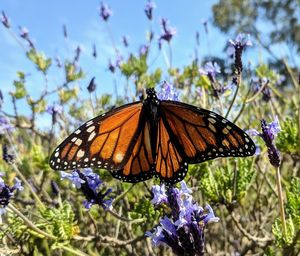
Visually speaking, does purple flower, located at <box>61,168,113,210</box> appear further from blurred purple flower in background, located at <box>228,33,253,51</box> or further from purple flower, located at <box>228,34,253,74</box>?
blurred purple flower in background, located at <box>228,33,253,51</box>

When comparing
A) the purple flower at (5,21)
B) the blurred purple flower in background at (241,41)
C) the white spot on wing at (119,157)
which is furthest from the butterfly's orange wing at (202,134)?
the purple flower at (5,21)

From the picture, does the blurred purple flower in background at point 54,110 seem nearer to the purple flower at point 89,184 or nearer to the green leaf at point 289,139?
the purple flower at point 89,184

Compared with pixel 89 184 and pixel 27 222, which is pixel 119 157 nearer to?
pixel 89 184

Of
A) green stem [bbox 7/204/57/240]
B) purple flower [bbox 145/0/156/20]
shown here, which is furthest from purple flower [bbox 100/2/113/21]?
green stem [bbox 7/204/57/240]

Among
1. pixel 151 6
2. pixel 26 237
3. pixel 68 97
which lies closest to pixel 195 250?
pixel 26 237

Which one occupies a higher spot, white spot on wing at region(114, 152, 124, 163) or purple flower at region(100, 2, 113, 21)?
purple flower at region(100, 2, 113, 21)

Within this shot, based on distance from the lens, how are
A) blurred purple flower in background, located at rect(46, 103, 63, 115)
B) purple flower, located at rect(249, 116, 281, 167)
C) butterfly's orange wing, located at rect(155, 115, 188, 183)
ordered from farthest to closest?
blurred purple flower in background, located at rect(46, 103, 63, 115), butterfly's orange wing, located at rect(155, 115, 188, 183), purple flower, located at rect(249, 116, 281, 167)

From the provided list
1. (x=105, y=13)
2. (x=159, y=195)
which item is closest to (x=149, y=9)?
(x=105, y=13)

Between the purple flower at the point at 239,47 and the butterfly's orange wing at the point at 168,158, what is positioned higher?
the purple flower at the point at 239,47

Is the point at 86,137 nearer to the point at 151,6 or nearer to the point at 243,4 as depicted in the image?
the point at 151,6
